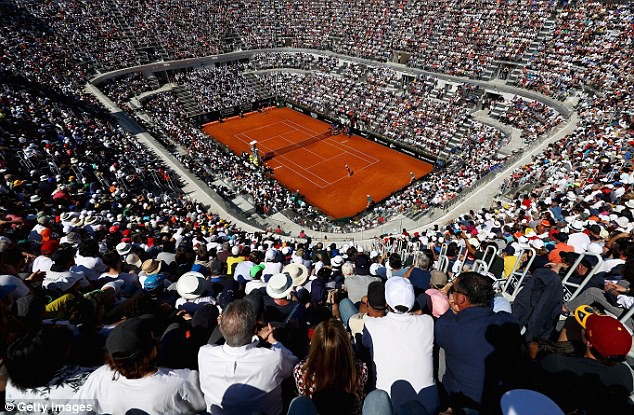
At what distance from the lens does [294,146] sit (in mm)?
39188

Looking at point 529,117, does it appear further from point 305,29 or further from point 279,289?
point 305,29

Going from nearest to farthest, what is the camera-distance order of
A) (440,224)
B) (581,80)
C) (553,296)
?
1. (553,296)
2. (440,224)
3. (581,80)

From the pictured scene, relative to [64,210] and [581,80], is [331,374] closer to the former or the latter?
[64,210]

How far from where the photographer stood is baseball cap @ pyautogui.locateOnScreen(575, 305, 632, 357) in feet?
9.57

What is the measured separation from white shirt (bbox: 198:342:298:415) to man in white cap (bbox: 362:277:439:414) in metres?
1.15

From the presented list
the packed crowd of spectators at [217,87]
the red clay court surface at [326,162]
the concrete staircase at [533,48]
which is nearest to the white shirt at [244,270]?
the red clay court surface at [326,162]

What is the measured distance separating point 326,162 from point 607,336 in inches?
1319

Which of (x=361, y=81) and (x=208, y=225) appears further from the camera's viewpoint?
(x=361, y=81)

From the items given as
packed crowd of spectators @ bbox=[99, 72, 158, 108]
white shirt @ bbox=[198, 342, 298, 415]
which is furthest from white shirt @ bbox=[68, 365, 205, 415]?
packed crowd of spectators @ bbox=[99, 72, 158, 108]

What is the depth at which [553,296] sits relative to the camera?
438 cm

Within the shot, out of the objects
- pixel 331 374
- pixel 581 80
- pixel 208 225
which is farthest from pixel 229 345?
pixel 581 80

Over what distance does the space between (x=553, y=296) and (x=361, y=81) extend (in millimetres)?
46030

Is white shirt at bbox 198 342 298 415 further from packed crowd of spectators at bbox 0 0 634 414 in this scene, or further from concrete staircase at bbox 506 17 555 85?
concrete staircase at bbox 506 17 555 85

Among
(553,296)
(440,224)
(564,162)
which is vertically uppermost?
(553,296)
